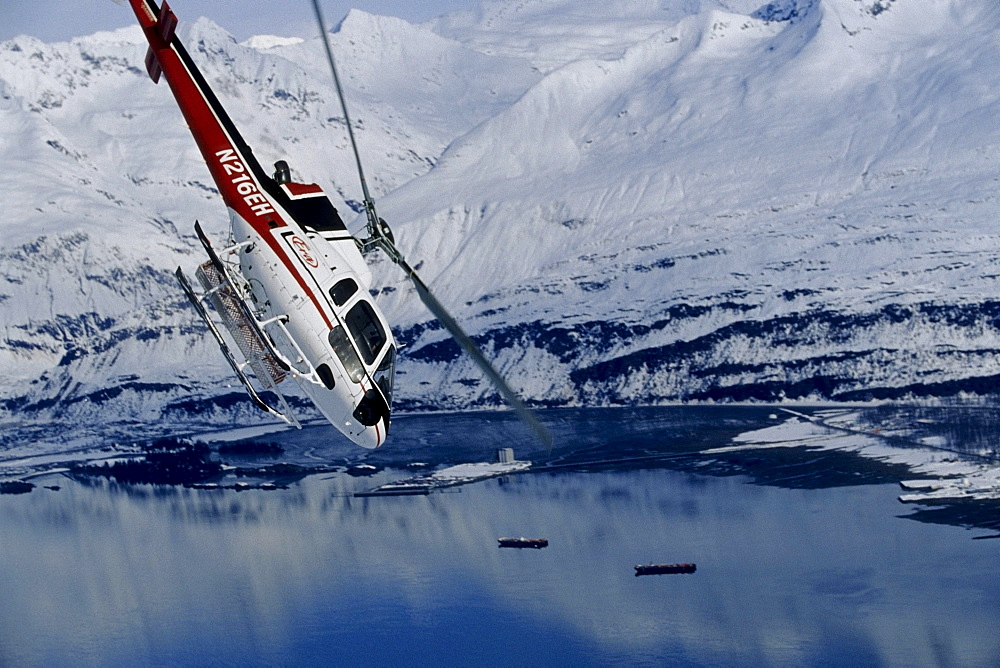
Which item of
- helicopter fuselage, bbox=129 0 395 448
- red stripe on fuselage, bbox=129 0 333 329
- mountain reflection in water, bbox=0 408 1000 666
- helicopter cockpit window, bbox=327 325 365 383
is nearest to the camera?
helicopter fuselage, bbox=129 0 395 448

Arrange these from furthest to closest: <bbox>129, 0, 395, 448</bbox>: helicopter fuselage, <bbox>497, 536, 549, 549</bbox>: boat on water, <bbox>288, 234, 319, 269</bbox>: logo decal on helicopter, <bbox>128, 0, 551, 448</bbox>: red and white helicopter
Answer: <bbox>497, 536, 549, 549</bbox>: boat on water
<bbox>288, 234, 319, 269</bbox>: logo decal on helicopter
<bbox>129, 0, 395, 448</bbox>: helicopter fuselage
<bbox>128, 0, 551, 448</bbox>: red and white helicopter

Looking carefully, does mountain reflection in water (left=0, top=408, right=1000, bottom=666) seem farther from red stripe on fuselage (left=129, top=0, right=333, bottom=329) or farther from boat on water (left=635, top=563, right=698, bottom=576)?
red stripe on fuselage (left=129, top=0, right=333, bottom=329)

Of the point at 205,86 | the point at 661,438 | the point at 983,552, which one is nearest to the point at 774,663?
the point at 983,552

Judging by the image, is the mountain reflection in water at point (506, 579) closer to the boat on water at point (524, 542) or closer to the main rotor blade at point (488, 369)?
the boat on water at point (524, 542)

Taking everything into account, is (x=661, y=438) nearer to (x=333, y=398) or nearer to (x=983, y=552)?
(x=983, y=552)

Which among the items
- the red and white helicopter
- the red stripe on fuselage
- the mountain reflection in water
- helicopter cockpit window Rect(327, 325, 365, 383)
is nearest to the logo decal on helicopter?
the red and white helicopter
